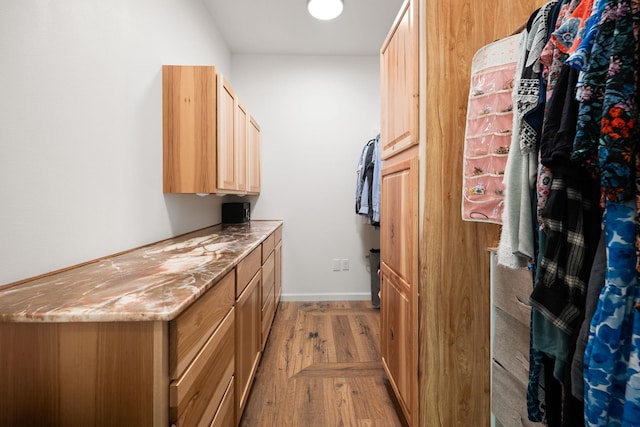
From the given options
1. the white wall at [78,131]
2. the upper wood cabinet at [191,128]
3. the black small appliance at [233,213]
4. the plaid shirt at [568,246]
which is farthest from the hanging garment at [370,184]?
the plaid shirt at [568,246]

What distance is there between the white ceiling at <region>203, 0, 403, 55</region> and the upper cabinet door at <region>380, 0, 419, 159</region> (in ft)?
3.69

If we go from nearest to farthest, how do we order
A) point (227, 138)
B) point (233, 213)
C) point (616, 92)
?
point (616, 92) < point (227, 138) < point (233, 213)

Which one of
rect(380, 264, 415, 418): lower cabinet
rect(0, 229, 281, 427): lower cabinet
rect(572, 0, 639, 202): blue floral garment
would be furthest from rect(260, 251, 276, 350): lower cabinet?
rect(572, 0, 639, 202): blue floral garment

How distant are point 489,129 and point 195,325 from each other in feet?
3.85

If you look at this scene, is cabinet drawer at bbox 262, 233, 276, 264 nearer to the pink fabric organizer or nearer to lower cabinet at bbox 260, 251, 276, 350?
lower cabinet at bbox 260, 251, 276, 350

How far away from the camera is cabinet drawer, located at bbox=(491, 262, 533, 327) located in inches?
39.3

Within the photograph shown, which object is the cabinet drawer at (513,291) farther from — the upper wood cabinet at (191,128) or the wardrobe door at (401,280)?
the upper wood cabinet at (191,128)

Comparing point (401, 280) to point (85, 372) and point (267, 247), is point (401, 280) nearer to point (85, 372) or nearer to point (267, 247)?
point (267, 247)

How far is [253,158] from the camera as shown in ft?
9.72

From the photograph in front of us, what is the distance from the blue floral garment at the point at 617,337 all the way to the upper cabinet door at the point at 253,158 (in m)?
2.50

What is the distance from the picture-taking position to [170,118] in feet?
5.90

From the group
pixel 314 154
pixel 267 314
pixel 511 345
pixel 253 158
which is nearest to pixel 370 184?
pixel 314 154

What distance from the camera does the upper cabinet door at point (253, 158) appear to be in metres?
2.80

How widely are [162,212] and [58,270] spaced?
29.9 inches
